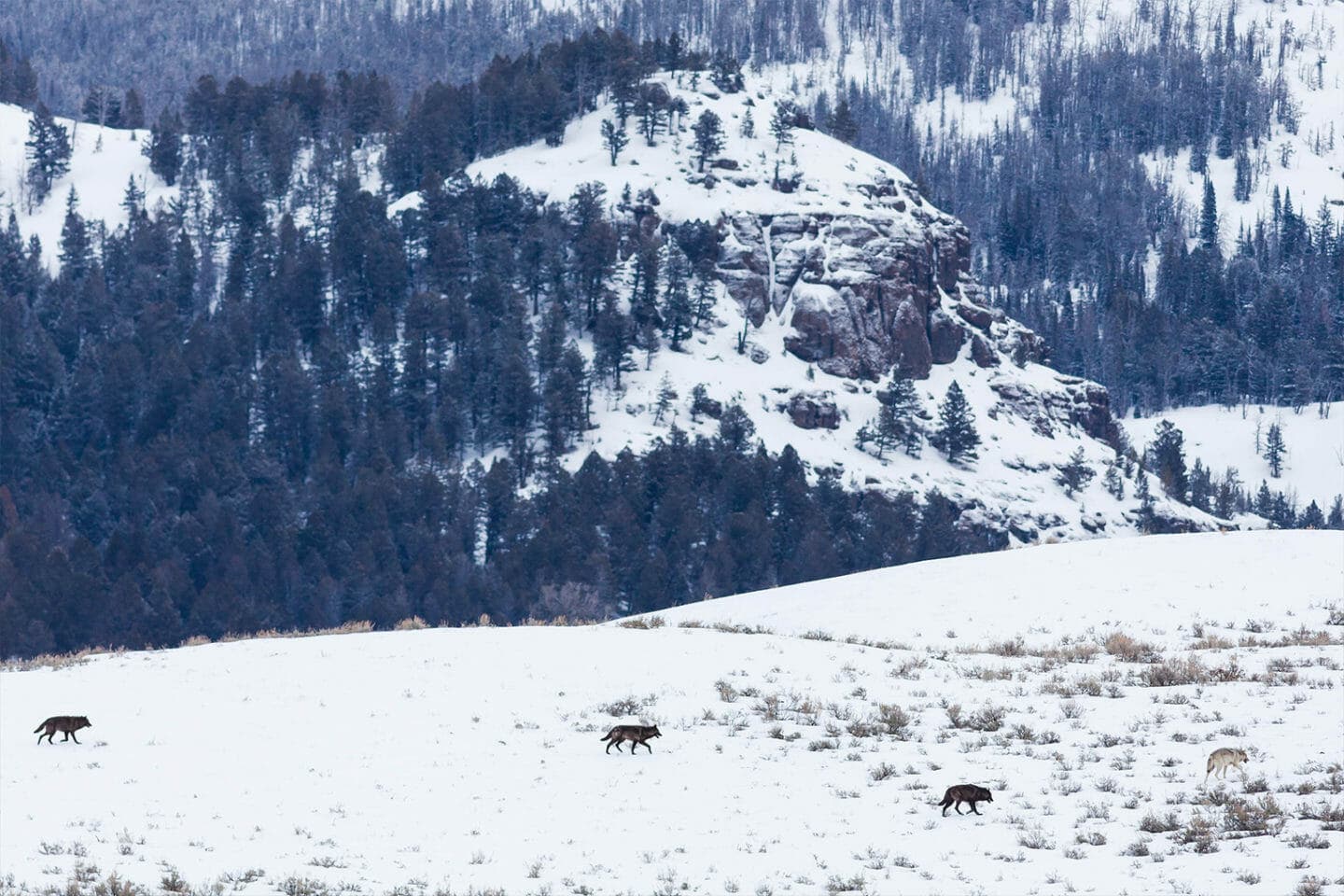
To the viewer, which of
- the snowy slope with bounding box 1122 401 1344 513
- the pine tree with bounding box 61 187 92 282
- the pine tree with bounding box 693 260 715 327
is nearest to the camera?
the pine tree with bounding box 693 260 715 327

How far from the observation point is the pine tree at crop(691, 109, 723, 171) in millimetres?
144750

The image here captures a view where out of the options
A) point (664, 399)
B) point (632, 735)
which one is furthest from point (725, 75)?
point (632, 735)

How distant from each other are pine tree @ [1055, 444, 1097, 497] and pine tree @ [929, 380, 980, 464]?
7.46 metres

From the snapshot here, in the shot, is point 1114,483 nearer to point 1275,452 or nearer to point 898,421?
point 898,421

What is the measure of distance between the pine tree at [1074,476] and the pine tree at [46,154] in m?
105

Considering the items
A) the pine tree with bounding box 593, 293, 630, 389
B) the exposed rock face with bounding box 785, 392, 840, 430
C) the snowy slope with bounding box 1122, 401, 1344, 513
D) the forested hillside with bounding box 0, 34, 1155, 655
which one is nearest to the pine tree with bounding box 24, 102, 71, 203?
the forested hillside with bounding box 0, 34, 1155, 655

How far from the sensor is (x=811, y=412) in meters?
125

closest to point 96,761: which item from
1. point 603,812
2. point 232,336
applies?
point 603,812

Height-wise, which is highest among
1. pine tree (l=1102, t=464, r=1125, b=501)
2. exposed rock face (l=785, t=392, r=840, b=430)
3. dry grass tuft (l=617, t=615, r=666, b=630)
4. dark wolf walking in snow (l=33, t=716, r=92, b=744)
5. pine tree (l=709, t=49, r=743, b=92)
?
dark wolf walking in snow (l=33, t=716, r=92, b=744)

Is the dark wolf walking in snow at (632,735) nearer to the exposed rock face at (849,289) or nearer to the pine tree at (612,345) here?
the pine tree at (612,345)

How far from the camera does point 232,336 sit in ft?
427

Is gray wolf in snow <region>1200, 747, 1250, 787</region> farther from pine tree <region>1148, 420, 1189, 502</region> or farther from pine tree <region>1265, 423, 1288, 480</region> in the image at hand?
pine tree <region>1265, 423, 1288, 480</region>

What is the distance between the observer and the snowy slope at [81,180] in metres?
155

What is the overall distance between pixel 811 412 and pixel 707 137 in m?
33.4
